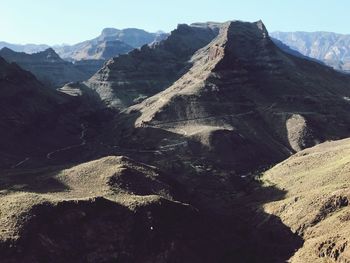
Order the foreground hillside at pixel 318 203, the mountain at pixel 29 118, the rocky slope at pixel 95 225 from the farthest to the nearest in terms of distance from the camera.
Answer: the mountain at pixel 29 118 < the foreground hillside at pixel 318 203 < the rocky slope at pixel 95 225

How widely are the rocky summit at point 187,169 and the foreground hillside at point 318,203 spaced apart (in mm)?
210

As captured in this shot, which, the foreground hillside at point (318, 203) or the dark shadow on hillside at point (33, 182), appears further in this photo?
the dark shadow on hillside at point (33, 182)

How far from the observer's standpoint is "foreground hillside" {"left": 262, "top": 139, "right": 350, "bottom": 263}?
71.3 metres

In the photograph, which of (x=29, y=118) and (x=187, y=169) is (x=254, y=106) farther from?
(x=29, y=118)

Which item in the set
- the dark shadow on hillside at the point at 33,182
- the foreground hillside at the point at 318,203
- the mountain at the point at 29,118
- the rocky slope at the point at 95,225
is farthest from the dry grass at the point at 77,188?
the mountain at the point at 29,118

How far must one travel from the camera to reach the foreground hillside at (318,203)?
71312 mm

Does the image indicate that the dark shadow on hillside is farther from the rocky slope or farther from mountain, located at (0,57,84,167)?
mountain, located at (0,57,84,167)

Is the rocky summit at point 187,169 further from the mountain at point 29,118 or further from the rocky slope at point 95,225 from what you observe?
the mountain at point 29,118

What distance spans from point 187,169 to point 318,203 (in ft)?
130

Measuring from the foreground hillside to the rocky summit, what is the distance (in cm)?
21

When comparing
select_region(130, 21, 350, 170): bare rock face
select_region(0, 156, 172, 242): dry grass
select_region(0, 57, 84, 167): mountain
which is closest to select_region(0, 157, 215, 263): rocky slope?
select_region(0, 156, 172, 242): dry grass

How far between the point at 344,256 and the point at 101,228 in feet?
97.7

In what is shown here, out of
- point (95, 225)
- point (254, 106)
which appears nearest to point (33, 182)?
point (95, 225)

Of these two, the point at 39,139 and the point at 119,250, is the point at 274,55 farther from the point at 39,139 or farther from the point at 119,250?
the point at 119,250
